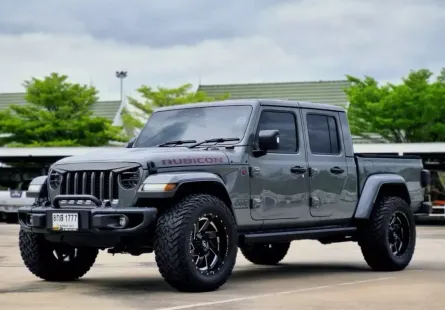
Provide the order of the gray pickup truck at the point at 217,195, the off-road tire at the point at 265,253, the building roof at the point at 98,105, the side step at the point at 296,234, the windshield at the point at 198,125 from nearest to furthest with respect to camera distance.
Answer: the gray pickup truck at the point at 217,195
the side step at the point at 296,234
the windshield at the point at 198,125
the off-road tire at the point at 265,253
the building roof at the point at 98,105

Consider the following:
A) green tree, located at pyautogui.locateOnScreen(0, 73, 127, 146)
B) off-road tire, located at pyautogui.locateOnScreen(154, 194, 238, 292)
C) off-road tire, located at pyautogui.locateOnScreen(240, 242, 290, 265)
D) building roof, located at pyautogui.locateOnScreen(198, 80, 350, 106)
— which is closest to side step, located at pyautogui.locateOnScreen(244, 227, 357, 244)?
off-road tire, located at pyautogui.locateOnScreen(154, 194, 238, 292)

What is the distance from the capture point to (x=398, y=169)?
13.2 m

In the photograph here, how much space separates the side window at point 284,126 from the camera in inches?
447

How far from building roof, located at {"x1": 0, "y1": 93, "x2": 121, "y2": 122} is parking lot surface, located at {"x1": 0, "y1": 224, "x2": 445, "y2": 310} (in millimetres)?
44500

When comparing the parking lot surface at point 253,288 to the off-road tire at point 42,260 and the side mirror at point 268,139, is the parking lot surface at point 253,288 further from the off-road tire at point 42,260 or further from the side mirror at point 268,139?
the side mirror at point 268,139

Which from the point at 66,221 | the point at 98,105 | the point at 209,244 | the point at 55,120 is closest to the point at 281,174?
the point at 209,244

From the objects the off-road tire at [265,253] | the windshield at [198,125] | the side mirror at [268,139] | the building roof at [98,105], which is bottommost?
the off-road tire at [265,253]

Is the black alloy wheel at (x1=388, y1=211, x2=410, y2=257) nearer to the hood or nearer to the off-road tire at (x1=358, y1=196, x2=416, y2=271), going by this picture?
the off-road tire at (x1=358, y1=196, x2=416, y2=271)

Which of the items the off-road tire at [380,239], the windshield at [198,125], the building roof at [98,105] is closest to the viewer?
the windshield at [198,125]

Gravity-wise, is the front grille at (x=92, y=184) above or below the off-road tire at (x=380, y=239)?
above

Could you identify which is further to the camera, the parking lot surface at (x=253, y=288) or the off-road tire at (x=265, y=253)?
the off-road tire at (x=265, y=253)

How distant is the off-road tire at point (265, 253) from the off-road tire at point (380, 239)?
5.05ft

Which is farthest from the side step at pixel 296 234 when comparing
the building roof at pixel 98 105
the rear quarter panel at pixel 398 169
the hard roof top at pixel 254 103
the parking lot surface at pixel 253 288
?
the building roof at pixel 98 105

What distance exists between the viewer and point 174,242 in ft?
31.7
